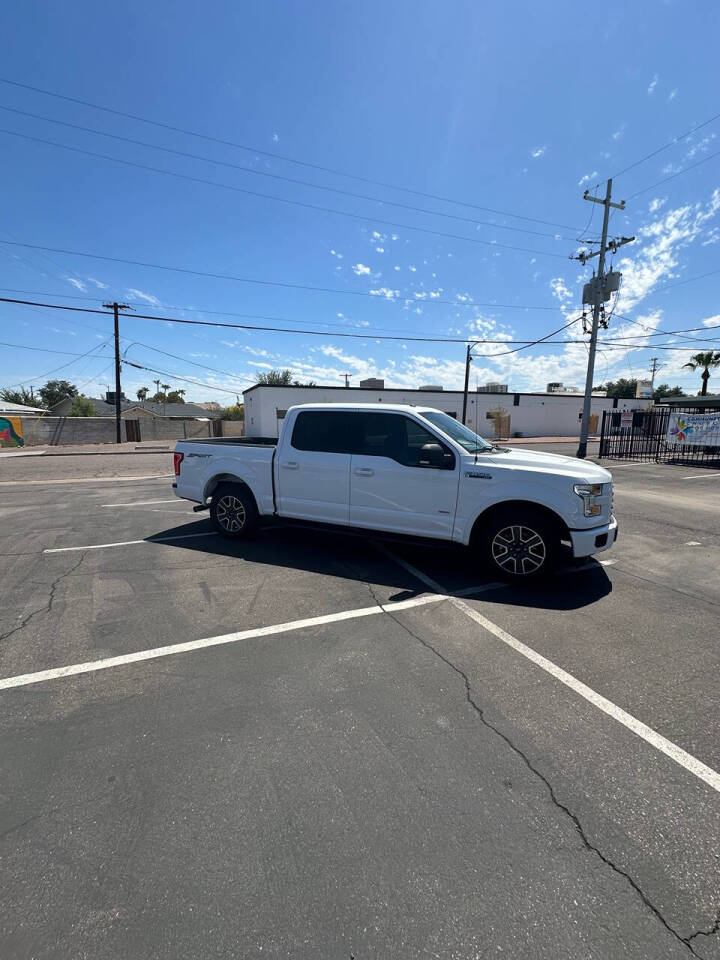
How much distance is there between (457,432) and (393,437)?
32.7 inches

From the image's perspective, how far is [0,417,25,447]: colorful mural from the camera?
3206 cm

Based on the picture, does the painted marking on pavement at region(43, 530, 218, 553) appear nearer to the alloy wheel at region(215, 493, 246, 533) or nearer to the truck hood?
the alloy wheel at region(215, 493, 246, 533)

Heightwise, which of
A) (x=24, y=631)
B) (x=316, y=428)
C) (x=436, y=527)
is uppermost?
(x=316, y=428)

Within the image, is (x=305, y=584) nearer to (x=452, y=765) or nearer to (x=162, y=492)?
(x=452, y=765)

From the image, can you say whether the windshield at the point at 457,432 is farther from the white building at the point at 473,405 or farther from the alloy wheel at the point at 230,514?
the white building at the point at 473,405

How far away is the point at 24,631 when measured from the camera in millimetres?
3703

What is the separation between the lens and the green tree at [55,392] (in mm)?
83188

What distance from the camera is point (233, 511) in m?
6.30

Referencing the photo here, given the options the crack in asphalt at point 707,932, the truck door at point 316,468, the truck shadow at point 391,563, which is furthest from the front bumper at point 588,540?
the crack in asphalt at point 707,932

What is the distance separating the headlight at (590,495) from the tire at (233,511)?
4.09 metres

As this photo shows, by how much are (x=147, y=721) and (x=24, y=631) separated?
191 cm

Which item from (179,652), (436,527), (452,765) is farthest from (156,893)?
(436,527)

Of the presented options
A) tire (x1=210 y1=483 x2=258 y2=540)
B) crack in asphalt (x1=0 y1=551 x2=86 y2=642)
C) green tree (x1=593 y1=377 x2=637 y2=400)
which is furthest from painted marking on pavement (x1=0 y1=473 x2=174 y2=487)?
green tree (x1=593 y1=377 x2=637 y2=400)

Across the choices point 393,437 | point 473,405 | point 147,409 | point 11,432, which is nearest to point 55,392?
point 147,409
